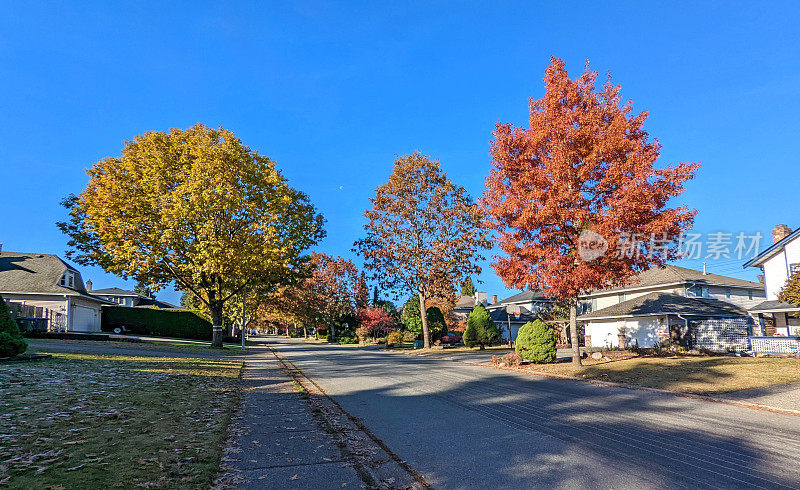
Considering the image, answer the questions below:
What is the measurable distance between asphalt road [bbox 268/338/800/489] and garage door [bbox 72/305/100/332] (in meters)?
33.5

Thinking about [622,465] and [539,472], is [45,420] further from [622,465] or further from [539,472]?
[622,465]

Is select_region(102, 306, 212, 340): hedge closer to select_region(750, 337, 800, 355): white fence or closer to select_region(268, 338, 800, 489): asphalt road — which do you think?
select_region(268, 338, 800, 489): asphalt road

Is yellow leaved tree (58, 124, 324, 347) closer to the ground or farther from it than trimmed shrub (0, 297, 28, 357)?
farther from it

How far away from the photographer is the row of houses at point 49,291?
109 ft

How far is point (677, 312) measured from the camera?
29219 millimetres

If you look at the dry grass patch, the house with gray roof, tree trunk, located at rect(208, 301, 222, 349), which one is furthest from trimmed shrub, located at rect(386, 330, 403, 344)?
the dry grass patch

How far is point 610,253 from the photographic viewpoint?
18.9 meters

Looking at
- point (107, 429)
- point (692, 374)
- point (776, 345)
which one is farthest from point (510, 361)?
point (107, 429)

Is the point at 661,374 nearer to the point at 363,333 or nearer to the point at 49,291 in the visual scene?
the point at 49,291

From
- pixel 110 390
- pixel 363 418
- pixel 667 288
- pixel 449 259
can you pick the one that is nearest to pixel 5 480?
pixel 363 418

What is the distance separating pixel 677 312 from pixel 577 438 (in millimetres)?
27100

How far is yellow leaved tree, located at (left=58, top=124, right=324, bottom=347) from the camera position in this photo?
26.5 metres

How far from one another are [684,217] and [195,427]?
19.2 metres

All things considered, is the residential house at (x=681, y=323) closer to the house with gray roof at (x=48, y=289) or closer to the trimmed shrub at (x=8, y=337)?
the trimmed shrub at (x=8, y=337)
